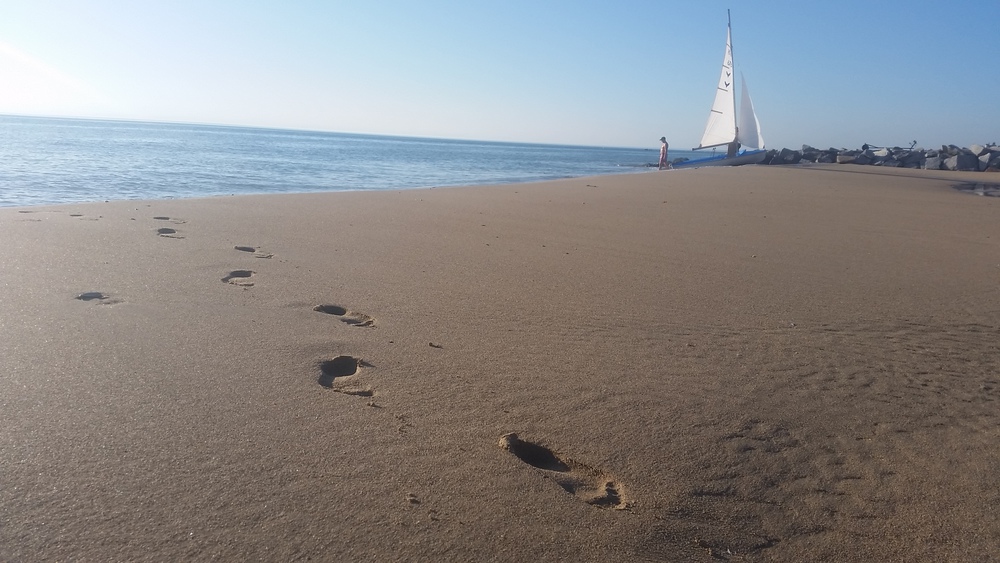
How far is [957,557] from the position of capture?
2.01 m

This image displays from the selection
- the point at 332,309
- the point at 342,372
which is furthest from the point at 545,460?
the point at 332,309

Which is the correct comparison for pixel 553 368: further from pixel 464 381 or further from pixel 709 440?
pixel 709 440

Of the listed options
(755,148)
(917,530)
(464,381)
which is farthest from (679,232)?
(755,148)

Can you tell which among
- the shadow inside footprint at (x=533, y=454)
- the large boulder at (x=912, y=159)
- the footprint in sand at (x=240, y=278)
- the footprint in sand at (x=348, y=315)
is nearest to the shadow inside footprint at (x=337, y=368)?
the footprint in sand at (x=348, y=315)

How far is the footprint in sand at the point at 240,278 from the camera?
4543 mm

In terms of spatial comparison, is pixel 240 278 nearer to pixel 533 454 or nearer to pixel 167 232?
pixel 167 232

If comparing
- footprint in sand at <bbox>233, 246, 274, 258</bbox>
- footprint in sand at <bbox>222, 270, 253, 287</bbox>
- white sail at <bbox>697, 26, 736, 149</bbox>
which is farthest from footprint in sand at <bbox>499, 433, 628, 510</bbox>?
white sail at <bbox>697, 26, 736, 149</bbox>

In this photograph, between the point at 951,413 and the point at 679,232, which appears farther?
the point at 679,232

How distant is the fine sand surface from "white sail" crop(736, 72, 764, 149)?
79.9 ft

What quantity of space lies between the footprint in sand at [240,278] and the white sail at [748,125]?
2759 centimetres

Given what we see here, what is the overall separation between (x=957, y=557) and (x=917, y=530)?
0.42 feet

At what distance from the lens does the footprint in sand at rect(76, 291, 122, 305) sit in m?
3.94

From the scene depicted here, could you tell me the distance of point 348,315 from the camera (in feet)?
13.1

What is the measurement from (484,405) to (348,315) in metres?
1.48
